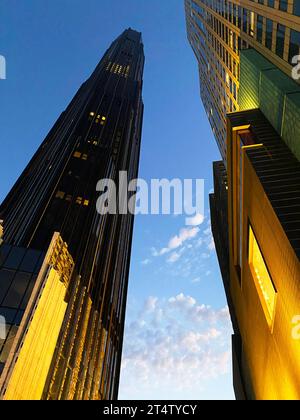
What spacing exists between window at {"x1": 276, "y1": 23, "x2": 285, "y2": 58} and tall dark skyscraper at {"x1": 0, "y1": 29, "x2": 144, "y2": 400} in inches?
1362

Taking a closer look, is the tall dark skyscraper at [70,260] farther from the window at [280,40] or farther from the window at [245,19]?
the window at [245,19]

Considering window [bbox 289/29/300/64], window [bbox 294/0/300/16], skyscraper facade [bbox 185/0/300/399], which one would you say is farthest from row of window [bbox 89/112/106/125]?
window [bbox 294/0/300/16]

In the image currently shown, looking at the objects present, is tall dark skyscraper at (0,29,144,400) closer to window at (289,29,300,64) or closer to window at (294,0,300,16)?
window at (289,29,300,64)

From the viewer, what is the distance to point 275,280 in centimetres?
2611

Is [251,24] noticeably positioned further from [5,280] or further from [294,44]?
[5,280]

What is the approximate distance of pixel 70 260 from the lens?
3875cm

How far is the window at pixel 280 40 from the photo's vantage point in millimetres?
32075

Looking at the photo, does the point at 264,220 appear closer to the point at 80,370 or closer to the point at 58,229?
the point at 80,370

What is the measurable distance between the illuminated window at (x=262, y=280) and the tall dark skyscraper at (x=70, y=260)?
22510mm

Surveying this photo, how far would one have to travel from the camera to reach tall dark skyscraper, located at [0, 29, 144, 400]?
24.9 metres

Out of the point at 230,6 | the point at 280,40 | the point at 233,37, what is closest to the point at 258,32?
the point at 280,40

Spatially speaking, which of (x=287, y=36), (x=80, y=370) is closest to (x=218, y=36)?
(x=287, y=36)

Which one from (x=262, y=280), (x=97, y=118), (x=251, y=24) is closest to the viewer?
(x=262, y=280)

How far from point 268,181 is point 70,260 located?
26889 mm
